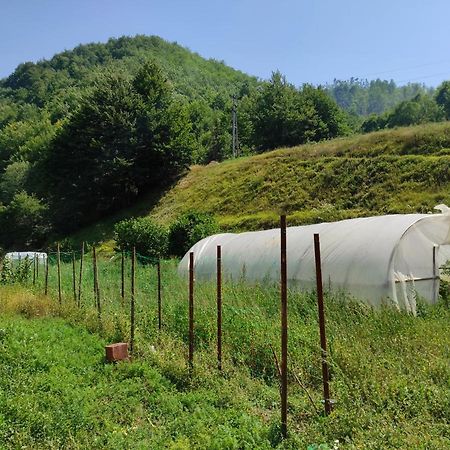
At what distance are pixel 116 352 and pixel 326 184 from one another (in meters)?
22.9

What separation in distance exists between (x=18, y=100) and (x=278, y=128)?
64.8 metres

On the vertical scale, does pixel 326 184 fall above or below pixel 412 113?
below

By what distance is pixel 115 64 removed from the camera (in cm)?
7956

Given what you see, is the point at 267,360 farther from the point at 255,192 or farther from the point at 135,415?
the point at 255,192

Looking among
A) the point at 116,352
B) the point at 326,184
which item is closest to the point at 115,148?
the point at 326,184

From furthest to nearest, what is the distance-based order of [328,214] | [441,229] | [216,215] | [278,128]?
1. [278,128]
2. [216,215]
3. [328,214]
4. [441,229]

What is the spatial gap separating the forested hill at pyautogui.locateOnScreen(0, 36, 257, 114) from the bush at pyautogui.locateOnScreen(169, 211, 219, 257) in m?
55.1

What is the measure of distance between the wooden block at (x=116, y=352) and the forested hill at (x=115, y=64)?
6921cm

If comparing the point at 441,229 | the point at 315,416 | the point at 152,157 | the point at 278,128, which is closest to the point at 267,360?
the point at 315,416

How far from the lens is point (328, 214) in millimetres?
24312

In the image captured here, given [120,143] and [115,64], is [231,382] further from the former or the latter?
[115,64]

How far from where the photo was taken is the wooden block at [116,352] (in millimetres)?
6787

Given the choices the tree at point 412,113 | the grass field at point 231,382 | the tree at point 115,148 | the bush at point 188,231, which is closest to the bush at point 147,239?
the bush at point 188,231

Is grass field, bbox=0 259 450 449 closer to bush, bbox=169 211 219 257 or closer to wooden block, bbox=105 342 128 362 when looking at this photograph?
wooden block, bbox=105 342 128 362
